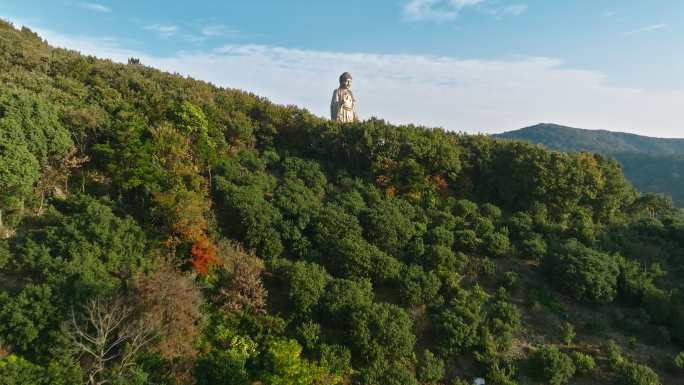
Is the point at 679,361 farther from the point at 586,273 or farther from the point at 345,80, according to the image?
the point at 345,80

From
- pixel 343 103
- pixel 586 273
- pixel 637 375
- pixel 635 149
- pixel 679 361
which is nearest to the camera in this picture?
pixel 637 375

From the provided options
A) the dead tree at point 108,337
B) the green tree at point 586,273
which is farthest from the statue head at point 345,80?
the dead tree at point 108,337

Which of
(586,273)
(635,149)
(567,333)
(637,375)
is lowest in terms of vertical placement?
(637,375)

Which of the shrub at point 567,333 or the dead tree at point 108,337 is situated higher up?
the dead tree at point 108,337

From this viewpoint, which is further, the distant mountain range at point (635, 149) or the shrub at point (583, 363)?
the distant mountain range at point (635, 149)

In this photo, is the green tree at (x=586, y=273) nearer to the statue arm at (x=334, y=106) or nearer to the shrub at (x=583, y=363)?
the shrub at (x=583, y=363)

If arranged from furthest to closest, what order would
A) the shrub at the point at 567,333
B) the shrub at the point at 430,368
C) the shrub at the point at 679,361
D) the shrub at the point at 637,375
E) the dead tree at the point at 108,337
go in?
the shrub at the point at 567,333, the shrub at the point at 679,361, the shrub at the point at 430,368, the shrub at the point at 637,375, the dead tree at the point at 108,337

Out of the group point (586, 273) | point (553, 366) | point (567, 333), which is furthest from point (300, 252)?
point (586, 273)
